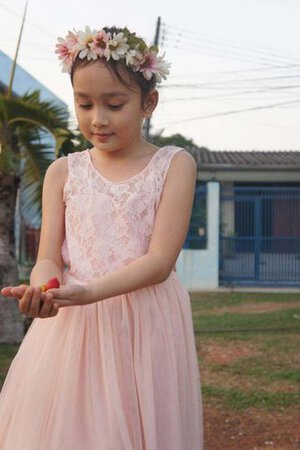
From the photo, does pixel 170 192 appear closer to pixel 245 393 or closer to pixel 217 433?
pixel 217 433

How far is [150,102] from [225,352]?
5281mm

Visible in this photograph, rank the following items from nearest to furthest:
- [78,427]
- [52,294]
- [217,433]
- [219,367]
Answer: [52,294]
[78,427]
[217,433]
[219,367]

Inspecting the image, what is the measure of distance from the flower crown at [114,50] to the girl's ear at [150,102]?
45 millimetres

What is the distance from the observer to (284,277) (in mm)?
13344

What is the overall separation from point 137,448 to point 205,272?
11.2 meters

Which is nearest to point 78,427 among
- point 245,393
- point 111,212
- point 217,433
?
point 111,212

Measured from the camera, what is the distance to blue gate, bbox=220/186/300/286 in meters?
13.1

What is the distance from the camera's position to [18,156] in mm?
6594

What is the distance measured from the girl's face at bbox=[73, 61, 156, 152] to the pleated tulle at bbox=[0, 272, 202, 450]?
430mm

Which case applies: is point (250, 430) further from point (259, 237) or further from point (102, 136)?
point (259, 237)

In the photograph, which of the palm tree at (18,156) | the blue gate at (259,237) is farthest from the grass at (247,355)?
the blue gate at (259,237)

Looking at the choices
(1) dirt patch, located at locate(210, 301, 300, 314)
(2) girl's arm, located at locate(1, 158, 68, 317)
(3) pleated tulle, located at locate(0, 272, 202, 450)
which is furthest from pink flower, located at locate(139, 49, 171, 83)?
(1) dirt patch, located at locate(210, 301, 300, 314)

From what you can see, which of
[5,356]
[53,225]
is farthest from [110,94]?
[5,356]

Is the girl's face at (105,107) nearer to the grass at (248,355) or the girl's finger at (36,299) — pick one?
the girl's finger at (36,299)
